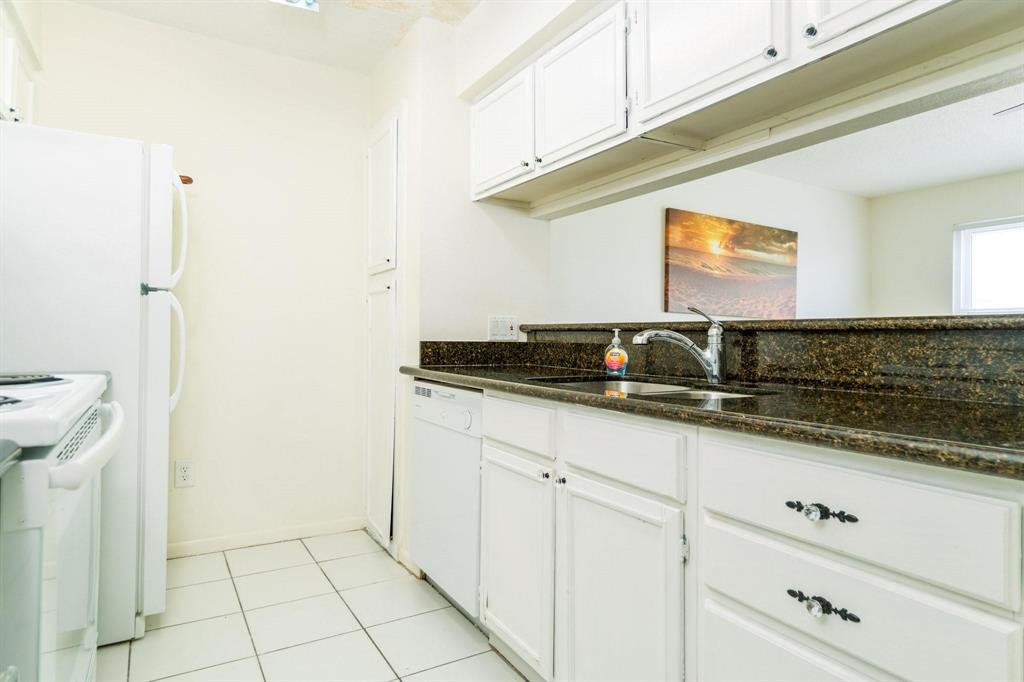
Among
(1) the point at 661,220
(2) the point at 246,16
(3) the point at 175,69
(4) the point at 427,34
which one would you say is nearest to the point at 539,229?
(1) the point at 661,220

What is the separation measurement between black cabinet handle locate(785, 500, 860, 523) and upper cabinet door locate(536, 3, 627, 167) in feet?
4.05

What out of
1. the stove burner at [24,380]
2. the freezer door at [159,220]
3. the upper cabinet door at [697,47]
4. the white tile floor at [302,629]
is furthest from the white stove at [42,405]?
the upper cabinet door at [697,47]

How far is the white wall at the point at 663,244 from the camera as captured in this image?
285 cm

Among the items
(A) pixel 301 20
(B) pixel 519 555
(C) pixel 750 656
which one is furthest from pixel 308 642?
(A) pixel 301 20

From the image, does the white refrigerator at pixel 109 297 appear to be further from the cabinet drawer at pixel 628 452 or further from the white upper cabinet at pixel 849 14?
the white upper cabinet at pixel 849 14

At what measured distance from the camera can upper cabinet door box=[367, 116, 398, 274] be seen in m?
2.64

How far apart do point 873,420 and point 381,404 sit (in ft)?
7.35

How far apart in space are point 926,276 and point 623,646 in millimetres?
2294

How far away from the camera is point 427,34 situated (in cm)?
249

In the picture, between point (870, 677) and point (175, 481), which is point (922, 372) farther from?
point (175, 481)

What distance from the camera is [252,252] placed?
9.26ft

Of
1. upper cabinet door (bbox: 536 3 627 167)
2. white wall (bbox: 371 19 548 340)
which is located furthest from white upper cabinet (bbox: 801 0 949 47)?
white wall (bbox: 371 19 548 340)

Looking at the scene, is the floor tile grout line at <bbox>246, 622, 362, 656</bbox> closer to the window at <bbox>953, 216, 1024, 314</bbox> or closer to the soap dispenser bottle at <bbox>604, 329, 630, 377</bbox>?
the soap dispenser bottle at <bbox>604, 329, 630, 377</bbox>

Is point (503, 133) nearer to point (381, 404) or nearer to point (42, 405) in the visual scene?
point (381, 404)
